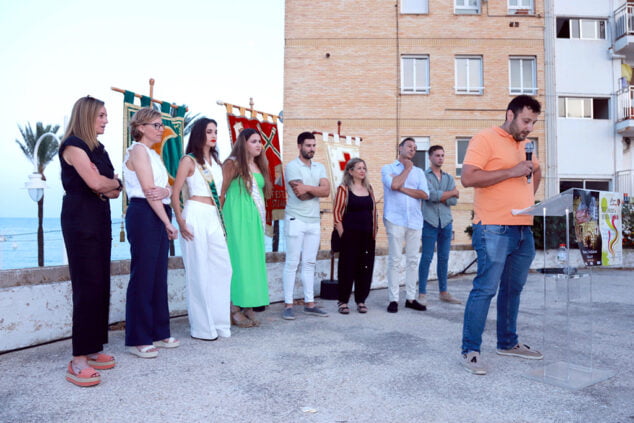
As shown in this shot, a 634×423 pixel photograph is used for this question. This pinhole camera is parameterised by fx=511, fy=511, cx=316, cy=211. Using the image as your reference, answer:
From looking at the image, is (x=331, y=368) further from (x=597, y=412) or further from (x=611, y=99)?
(x=611, y=99)

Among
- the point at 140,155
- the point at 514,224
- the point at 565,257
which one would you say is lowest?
the point at 565,257

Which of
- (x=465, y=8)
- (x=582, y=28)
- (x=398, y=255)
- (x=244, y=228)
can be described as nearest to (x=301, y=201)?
(x=244, y=228)

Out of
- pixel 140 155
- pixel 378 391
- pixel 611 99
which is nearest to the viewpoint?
pixel 378 391

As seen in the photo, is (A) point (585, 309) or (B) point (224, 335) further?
(A) point (585, 309)

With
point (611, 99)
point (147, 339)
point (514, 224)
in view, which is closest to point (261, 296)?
point (147, 339)

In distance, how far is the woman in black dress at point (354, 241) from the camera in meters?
6.08

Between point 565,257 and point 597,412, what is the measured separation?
50.1 inches

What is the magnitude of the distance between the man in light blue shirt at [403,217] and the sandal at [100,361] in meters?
3.33

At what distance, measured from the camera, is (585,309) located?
20.5 feet

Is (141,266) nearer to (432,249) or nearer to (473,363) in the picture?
(473,363)

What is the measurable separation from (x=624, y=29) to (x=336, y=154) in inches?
665

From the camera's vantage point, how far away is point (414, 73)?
19141mm

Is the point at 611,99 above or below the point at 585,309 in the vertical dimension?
above

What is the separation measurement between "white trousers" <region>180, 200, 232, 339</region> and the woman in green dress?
0.32 metres
